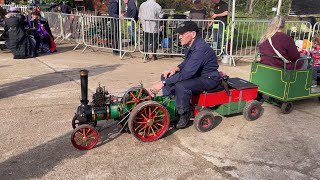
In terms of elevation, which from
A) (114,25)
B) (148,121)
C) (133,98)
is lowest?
(148,121)

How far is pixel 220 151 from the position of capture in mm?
4082

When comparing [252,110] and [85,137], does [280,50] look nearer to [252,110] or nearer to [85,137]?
[252,110]

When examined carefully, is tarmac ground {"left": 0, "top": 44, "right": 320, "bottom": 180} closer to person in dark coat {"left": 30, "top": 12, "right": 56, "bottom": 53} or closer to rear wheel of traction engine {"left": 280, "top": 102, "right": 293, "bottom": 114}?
rear wheel of traction engine {"left": 280, "top": 102, "right": 293, "bottom": 114}

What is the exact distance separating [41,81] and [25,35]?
10.5ft

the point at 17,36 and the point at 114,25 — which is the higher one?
the point at 114,25

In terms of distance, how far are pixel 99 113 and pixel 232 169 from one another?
5.86 feet

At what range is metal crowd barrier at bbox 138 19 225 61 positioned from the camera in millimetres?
9570

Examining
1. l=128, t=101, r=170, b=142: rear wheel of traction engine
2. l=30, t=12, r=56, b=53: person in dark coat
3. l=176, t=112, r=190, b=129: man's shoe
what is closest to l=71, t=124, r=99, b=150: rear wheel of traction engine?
l=128, t=101, r=170, b=142: rear wheel of traction engine

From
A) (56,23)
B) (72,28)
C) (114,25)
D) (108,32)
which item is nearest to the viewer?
(114,25)

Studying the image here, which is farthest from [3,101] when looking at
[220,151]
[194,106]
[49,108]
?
[220,151]

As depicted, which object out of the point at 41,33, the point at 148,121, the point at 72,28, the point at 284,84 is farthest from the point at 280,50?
the point at 72,28

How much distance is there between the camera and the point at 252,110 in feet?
16.7

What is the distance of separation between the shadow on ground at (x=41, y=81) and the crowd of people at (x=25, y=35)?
246 centimetres

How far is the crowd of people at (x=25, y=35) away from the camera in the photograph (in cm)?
959
